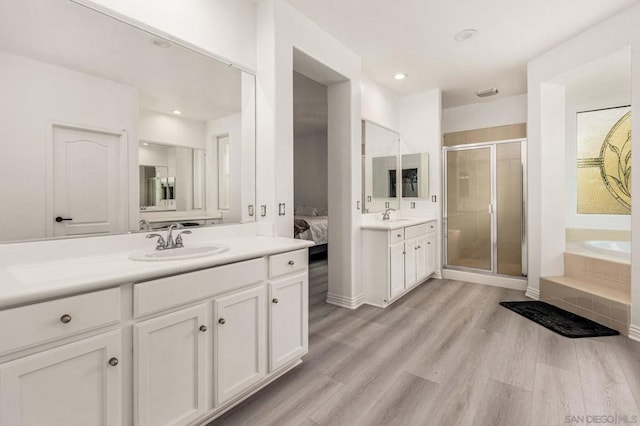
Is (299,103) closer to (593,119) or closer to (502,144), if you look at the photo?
(502,144)

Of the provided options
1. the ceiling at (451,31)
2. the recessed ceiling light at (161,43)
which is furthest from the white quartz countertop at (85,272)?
the ceiling at (451,31)

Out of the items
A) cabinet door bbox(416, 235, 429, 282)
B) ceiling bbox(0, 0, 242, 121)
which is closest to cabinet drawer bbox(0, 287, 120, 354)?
ceiling bbox(0, 0, 242, 121)

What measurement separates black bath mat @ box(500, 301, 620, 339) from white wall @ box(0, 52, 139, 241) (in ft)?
12.0

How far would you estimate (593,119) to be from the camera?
404 cm

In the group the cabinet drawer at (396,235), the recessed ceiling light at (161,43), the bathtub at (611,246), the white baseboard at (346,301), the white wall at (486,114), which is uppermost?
the white wall at (486,114)

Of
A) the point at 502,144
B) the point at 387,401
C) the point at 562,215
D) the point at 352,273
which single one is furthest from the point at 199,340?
the point at 502,144

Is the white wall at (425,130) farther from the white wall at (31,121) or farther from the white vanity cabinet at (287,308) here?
the white wall at (31,121)

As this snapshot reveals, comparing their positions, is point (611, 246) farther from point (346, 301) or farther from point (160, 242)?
point (160, 242)

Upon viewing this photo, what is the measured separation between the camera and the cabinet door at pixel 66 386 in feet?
3.11

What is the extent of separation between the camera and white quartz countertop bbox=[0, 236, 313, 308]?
38.9 inches

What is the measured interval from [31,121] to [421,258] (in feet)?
12.3

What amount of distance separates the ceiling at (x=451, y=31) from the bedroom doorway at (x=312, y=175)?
2.03m

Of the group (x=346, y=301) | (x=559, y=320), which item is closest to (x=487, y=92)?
(x=559, y=320)

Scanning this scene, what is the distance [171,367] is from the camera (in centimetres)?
133
